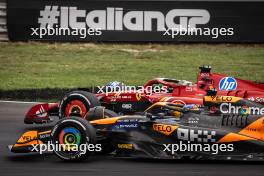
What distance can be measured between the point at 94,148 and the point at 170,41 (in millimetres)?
13330

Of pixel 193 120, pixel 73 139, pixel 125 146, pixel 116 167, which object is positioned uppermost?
pixel 193 120

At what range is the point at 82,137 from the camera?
32.3 feet

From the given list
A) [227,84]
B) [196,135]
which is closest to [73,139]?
[196,135]

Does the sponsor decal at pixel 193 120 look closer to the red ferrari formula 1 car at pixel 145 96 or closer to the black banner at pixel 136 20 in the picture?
the red ferrari formula 1 car at pixel 145 96

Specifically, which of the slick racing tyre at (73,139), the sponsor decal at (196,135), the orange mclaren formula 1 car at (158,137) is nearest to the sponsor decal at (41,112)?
the orange mclaren formula 1 car at (158,137)

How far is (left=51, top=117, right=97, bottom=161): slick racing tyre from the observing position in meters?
9.84

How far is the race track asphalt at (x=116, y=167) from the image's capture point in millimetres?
9336

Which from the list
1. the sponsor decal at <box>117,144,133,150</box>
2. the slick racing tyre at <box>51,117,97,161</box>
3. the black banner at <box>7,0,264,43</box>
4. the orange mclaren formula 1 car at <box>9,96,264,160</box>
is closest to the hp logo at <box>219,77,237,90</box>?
the orange mclaren formula 1 car at <box>9,96,264,160</box>

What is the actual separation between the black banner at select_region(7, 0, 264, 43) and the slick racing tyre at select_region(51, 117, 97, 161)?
12.6 m

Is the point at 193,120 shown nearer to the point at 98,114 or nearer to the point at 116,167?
the point at 116,167

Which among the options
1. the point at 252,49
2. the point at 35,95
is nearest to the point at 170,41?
the point at 252,49

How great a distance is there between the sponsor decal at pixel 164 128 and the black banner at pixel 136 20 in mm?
12702

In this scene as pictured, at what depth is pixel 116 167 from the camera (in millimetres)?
9766

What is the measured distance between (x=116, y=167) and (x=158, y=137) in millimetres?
724
